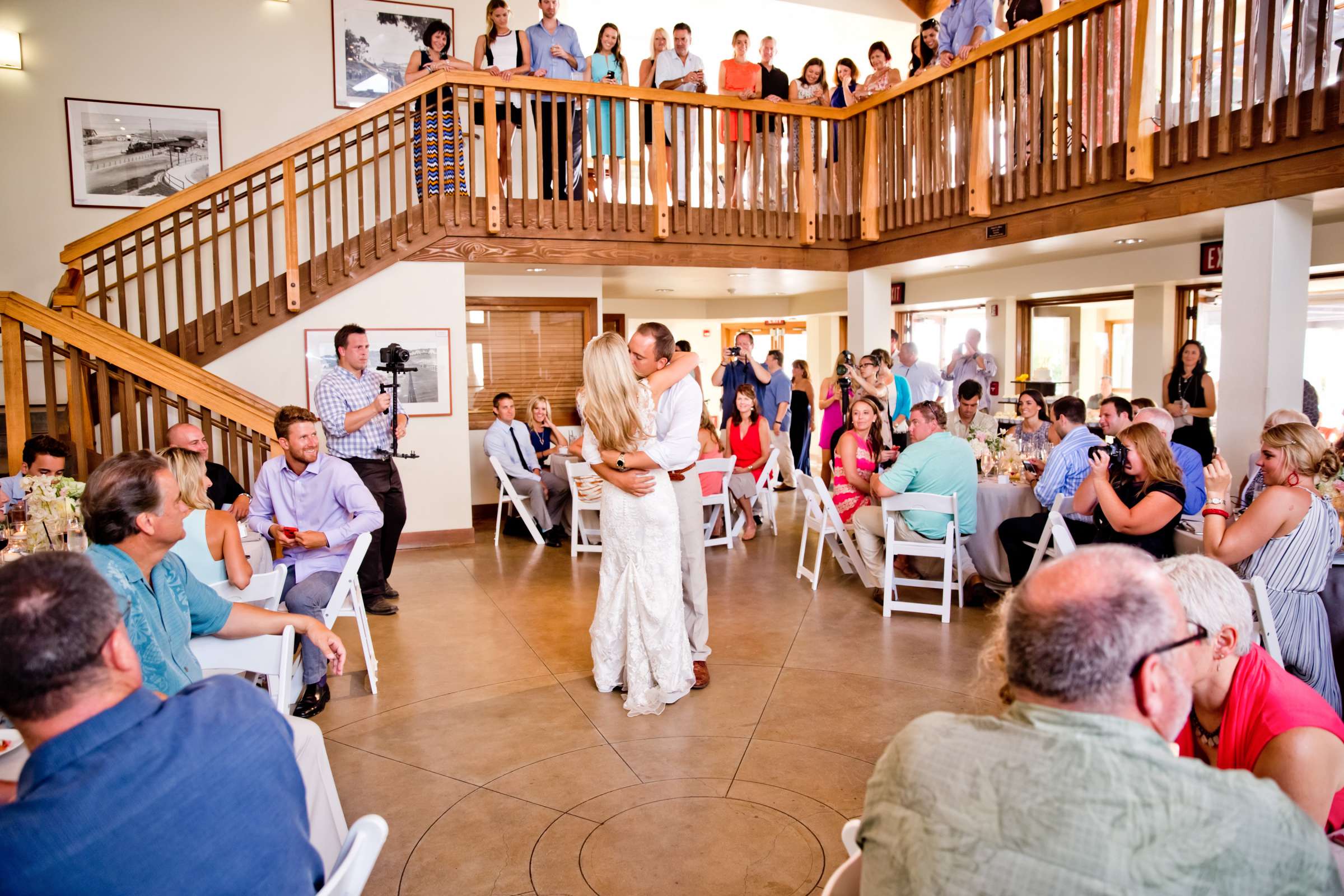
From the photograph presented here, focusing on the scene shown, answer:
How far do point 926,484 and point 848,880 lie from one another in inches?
165

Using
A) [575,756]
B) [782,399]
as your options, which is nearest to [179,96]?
[782,399]

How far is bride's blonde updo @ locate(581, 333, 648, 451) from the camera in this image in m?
3.97

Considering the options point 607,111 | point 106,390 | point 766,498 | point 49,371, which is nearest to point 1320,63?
point 766,498

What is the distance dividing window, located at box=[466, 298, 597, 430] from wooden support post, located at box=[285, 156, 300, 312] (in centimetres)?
224

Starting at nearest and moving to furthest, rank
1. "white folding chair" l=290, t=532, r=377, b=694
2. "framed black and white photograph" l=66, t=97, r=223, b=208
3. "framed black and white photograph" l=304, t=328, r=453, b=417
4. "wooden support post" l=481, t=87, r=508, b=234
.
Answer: "white folding chair" l=290, t=532, r=377, b=694 < "wooden support post" l=481, t=87, r=508, b=234 < "framed black and white photograph" l=304, t=328, r=453, b=417 < "framed black and white photograph" l=66, t=97, r=223, b=208

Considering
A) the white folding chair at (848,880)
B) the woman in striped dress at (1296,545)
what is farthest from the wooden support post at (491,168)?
the white folding chair at (848,880)

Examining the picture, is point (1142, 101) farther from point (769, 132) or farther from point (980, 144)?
point (769, 132)

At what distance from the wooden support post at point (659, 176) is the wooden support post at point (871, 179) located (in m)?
1.97

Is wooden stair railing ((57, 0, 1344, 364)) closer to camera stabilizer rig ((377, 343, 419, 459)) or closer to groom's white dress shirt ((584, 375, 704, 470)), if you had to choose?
camera stabilizer rig ((377, 343, 419, 459))

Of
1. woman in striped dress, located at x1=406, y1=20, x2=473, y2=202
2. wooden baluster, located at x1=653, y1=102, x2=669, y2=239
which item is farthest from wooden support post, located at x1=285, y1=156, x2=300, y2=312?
wooden baluster, located at x1=653, y1=102, x2=669, y2=239

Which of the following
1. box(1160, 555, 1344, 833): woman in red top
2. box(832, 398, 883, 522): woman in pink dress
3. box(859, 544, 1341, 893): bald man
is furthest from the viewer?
box(832, 398, 883, 522): woman in pink dress

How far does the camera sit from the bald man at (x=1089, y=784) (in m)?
1.16

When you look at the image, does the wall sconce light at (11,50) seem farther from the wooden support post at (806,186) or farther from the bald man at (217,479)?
the wooden support post at (806,186)

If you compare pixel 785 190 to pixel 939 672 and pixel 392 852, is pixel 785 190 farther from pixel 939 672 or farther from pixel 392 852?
pixel 392 852
